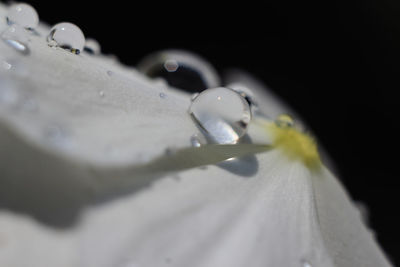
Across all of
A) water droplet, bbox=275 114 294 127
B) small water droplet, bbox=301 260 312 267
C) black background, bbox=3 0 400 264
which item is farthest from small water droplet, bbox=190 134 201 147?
black background, bbox=3 0 400 264

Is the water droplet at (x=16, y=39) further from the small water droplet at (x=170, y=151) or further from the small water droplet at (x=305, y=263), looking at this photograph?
the small water droplet at (x=305, y=263)

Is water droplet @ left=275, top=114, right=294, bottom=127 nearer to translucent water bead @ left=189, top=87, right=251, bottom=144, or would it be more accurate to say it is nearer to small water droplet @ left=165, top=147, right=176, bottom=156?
translucent water bead @ left=189, top=87, right=251, bottom=144

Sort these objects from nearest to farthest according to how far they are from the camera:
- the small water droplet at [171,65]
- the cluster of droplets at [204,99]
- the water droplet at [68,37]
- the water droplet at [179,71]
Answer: the cluster of droplets at [204,99] < the water droplet at [68,37] < the water droplet at [179,71] < the small water droplet at [171,65]

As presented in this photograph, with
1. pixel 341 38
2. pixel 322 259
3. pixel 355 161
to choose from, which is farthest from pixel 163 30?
pixel 322 259

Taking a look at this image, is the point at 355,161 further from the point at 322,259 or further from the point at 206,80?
the point at 322,259

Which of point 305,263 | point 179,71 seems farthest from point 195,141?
point 179,71

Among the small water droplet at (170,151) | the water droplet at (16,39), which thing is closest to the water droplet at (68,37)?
the water droplet at (16,39)
